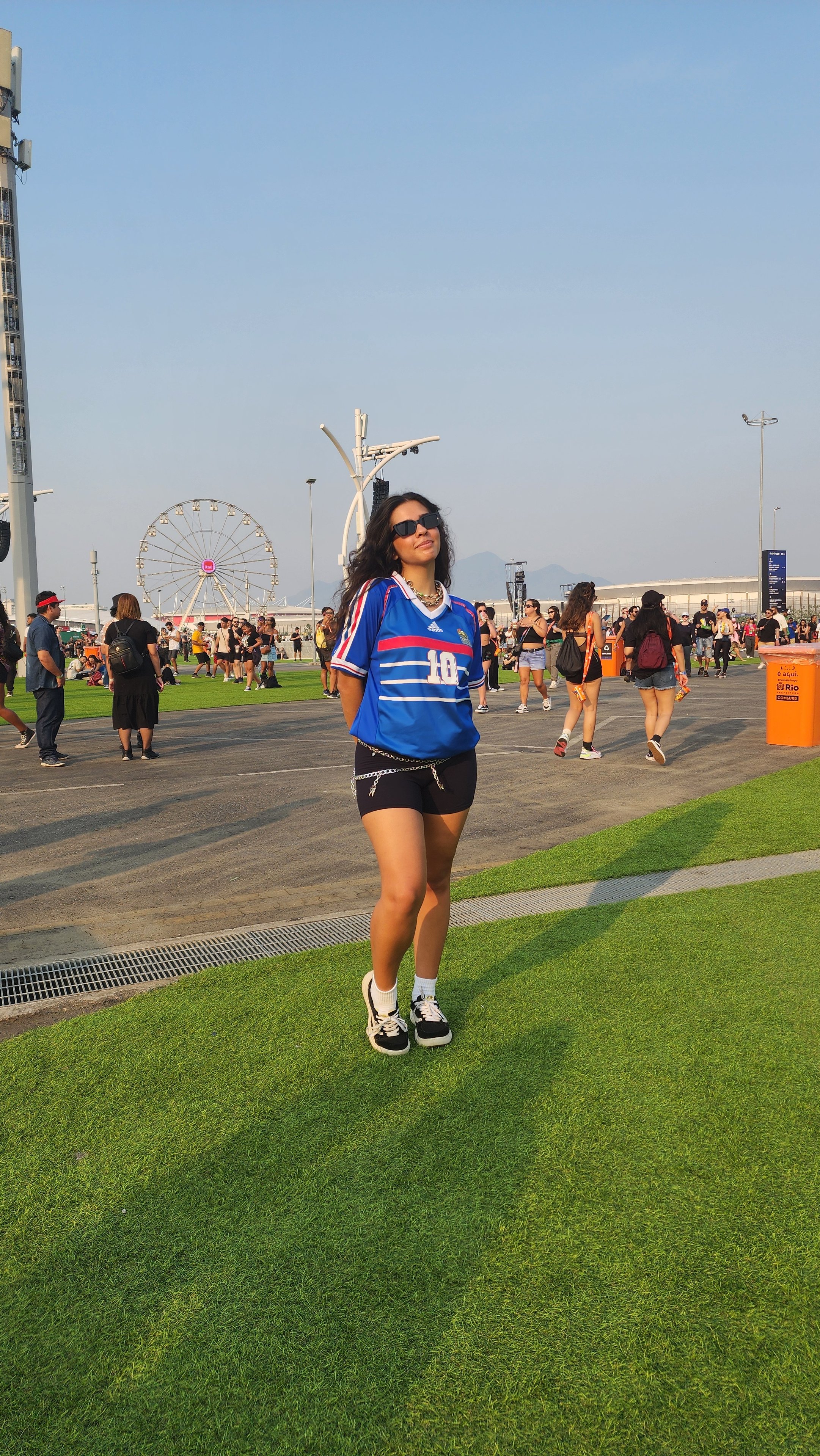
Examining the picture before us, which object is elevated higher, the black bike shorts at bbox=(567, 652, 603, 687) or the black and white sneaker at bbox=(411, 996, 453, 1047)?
the black bike shorts at bbox=(567, 652, 603, 687)

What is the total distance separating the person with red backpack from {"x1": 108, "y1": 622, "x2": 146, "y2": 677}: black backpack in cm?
512

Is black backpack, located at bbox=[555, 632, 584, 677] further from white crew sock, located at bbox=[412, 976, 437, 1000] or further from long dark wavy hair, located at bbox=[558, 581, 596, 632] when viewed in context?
white crew sock, located at bbox=[412, 976, 437, 1000]

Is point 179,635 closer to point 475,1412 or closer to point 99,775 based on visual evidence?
point 99,775

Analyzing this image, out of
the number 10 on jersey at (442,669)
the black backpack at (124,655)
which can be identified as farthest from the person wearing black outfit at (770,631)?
the number 10 on jersey at (442,669)

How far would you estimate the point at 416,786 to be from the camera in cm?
317

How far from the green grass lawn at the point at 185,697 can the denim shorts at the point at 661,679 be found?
405 inches

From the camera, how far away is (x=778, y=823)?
6902 millimetres

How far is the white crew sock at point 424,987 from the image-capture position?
11.3ft

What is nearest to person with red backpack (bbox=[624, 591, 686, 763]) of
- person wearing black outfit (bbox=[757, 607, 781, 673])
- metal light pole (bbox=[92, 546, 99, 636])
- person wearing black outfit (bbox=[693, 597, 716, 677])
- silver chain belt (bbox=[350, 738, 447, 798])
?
silver chain belt (bbox=[350, 738, 447, 798])

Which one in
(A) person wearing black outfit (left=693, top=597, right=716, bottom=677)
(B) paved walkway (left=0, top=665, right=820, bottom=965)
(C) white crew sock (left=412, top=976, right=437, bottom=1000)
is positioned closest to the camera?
(C) white crew sock (left=412, top=976, right=437, bottom=1000)

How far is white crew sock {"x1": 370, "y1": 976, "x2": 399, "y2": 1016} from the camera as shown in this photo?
3330mm

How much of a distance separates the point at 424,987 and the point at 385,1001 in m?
0.18

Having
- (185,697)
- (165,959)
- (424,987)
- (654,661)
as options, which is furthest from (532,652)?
(424,987)

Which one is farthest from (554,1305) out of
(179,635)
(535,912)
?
(179,635)
